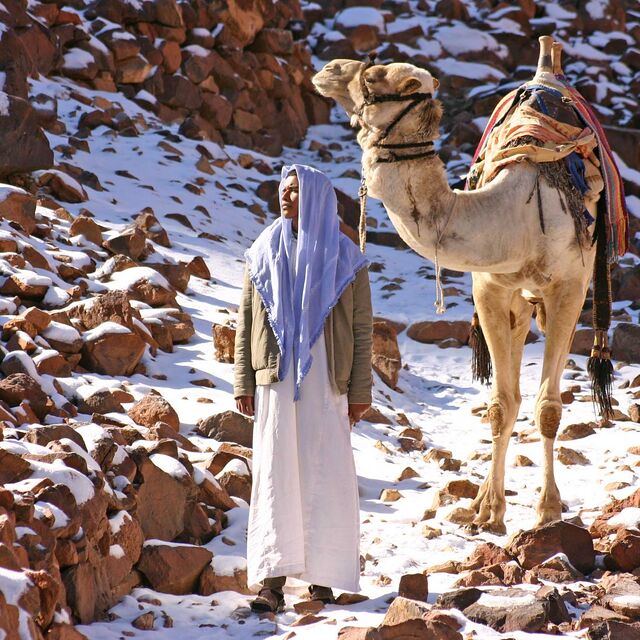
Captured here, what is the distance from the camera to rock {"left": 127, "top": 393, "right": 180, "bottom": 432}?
6.08 m

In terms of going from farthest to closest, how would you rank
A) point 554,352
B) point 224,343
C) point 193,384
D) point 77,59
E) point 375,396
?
1. point 77,59
2. point 375,396
3. point 224,343
4. point 193,384
5. point 554,352

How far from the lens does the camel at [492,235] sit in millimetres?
4836

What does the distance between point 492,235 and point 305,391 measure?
1.40 m

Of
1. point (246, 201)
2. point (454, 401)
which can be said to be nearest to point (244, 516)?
point (454, 401)

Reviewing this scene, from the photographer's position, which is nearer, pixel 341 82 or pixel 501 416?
pixel 341 82

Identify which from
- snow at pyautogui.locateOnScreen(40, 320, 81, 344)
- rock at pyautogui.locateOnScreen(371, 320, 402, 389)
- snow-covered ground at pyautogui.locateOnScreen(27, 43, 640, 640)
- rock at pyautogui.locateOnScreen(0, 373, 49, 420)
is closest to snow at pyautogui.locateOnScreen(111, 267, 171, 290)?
snow-covered ground at pyautogui.locateOnScreen(27, 43, 640, 640)

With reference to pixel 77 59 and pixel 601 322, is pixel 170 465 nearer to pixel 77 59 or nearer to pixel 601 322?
pixel 601 322

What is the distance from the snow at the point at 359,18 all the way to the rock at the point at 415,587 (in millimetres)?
19095

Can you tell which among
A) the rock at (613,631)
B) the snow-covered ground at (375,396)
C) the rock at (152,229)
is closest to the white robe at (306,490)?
the snow-covered ground at (375,396)

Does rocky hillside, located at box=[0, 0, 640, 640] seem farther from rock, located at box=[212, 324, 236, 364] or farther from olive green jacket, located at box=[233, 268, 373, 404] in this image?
olive green jacket, located at box=[233, 268, 373, 404]

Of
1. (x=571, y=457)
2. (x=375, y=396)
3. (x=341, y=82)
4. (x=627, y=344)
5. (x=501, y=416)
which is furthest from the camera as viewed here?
(x=627, y=344)

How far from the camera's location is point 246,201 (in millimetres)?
14430

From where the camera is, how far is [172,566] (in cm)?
445

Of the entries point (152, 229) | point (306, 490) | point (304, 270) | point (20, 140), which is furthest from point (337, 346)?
point (20, 140)
